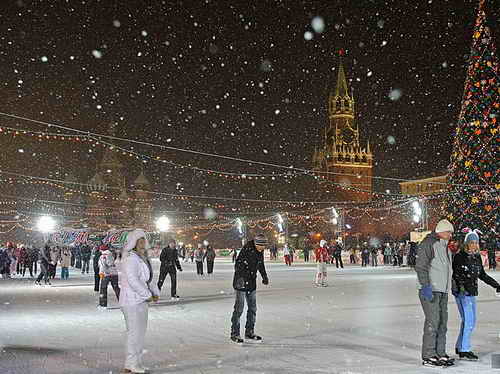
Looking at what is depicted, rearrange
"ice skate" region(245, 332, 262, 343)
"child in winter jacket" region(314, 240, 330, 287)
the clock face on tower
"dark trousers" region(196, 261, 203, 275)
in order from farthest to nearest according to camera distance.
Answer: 1. the clock face on tower
2. "dark trousers" region(196, 261, 203, 275)
3. "child in winter jacket" region(314, 240, 330, 287)
4. "ice skate" region(245, 332, 262, 343)

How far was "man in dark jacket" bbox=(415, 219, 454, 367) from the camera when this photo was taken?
6691 millimetres

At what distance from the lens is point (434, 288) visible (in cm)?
681

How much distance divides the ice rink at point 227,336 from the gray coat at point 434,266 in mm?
820

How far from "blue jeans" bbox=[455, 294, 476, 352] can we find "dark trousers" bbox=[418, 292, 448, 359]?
0.36m

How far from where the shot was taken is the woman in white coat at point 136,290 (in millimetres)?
6438

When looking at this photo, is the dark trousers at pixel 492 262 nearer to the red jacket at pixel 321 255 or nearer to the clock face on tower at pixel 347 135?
the red jacket at pixel 321 255

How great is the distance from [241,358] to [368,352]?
145 cm

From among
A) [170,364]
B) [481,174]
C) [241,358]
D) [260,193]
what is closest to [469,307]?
[241,358]

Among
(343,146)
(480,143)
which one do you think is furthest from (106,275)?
(343,146)

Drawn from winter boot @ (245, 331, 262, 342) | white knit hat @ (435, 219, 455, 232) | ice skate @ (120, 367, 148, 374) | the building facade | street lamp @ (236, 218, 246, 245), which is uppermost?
the building facade

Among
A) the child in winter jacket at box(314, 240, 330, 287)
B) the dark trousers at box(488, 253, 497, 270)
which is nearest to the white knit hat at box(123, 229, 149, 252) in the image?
the child in winter jacket at box(314, 240, 330, 287)

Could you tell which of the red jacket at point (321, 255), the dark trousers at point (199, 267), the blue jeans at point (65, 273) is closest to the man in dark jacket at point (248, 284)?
the red jacket at point (321, 255)

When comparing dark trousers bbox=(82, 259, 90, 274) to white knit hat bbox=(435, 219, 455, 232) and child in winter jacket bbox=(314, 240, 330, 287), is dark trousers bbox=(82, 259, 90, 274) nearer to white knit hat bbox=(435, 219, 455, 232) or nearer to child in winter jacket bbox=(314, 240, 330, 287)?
child in winter jacket bbox=(314, 240, 330, 287)

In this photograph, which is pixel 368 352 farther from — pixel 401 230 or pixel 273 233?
pixel 401 230
